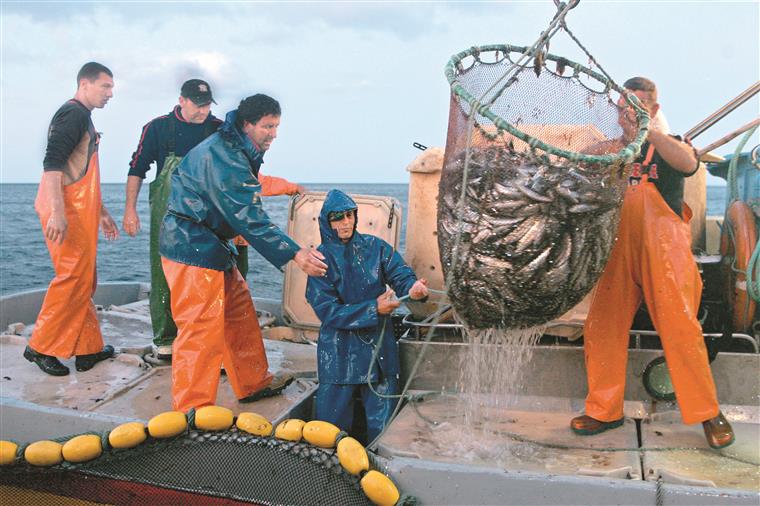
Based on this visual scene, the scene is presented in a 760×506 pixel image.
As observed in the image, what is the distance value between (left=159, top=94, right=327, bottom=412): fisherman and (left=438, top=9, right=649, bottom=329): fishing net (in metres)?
1.14

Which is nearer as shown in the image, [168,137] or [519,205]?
[519,205]

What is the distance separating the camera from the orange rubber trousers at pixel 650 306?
4176 mm

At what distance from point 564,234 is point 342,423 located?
2.00 metres

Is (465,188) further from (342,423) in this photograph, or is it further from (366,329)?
(342,423)

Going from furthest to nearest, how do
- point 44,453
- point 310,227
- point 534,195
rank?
point 310,227, point 44,453, point 534,195

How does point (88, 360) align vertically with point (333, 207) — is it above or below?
below

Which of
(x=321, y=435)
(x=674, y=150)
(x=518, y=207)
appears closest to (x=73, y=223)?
(x=321, y=435)

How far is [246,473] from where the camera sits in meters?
4.34

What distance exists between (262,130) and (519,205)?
188 centimetres

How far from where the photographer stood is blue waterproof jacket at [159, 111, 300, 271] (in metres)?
4.61

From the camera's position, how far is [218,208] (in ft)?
15.3

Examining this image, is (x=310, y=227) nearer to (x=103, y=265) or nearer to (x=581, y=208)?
(x=581, y=208)

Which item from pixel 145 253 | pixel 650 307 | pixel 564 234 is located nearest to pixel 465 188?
pixel 564 234

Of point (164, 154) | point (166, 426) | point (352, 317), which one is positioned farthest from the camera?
point (164, 154)
